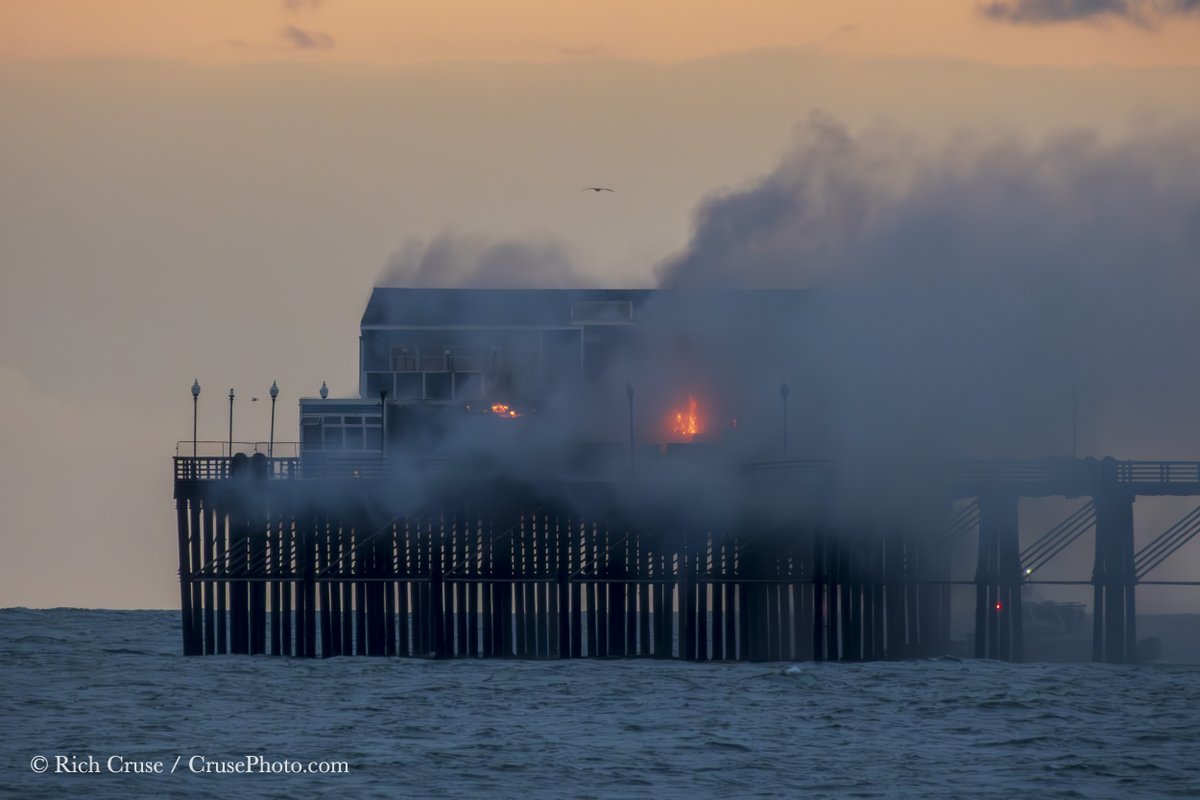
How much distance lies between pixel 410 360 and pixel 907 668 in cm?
3348

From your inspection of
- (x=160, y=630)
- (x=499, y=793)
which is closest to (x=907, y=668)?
(x=499, y=793)

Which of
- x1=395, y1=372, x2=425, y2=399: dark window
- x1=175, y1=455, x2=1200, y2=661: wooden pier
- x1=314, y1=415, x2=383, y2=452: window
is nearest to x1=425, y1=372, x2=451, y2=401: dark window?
x1=395, y1=372, x2=425, y2=399: dark window

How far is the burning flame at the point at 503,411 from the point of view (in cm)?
9888

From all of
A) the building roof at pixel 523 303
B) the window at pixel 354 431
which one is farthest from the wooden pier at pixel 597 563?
the building roof at pixel 523 303

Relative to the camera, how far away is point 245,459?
84812 millimetres

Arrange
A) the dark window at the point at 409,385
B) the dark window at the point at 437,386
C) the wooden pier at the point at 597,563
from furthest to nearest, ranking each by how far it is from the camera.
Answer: the dark window at the point at 409,385 < the dark window at the point at 437,386 < the wooden pier at the point at 597,563

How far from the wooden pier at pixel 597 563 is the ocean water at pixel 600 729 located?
1462mm

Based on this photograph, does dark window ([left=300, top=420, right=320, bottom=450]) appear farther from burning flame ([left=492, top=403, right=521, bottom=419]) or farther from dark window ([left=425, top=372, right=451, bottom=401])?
burning flame ([left=492, top=403, right=521, bottom=419])

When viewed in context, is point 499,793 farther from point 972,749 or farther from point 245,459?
point 245,459

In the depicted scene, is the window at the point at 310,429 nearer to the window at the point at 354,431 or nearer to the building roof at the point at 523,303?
the window at the point at 354,431

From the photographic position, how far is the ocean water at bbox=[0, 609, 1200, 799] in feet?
179

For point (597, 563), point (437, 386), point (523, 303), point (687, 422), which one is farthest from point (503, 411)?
point (597, 563)

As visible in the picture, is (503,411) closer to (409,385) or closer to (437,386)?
(437,386)

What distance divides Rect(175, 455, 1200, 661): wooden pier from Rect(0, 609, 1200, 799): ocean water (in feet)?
4.80
